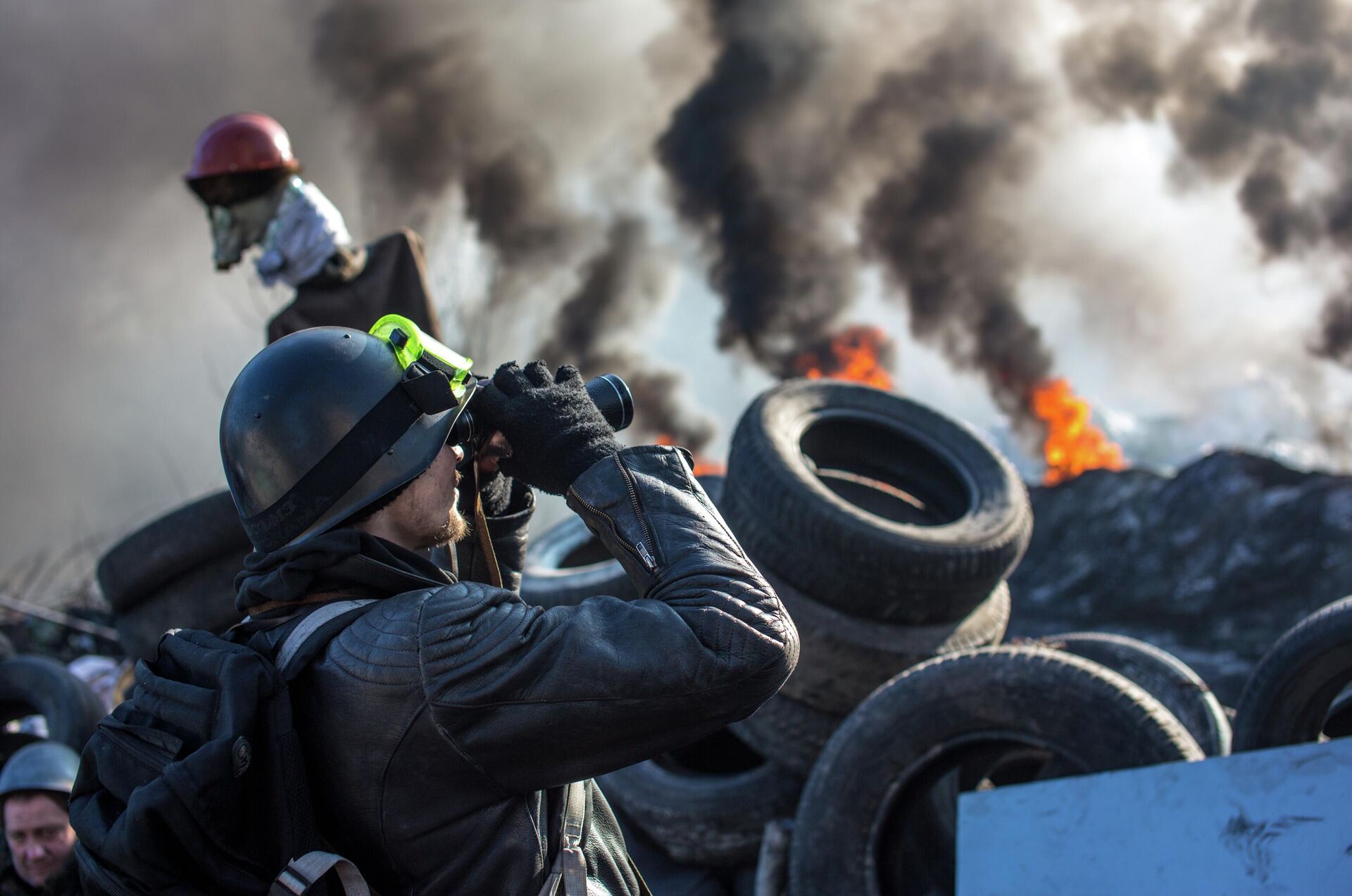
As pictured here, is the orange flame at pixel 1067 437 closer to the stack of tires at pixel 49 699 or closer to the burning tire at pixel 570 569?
the burning tire at pixel 570 569

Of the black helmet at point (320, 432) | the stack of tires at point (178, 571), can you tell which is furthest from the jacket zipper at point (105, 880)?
the stack of tires at point (178, 571)

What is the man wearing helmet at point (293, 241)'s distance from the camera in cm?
457

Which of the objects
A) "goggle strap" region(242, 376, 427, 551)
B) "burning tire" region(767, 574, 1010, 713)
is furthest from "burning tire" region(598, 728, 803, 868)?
"goggle strap" region(242, 376, 427, 551)

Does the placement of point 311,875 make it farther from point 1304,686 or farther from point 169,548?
point 1304,686

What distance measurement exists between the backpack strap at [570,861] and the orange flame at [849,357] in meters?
11.8

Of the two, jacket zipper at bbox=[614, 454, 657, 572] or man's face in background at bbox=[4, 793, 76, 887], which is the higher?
jacket zipper at bbox=[614, 454, 657, 572]

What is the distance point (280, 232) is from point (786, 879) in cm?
348

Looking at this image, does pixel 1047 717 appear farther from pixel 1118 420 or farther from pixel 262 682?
pixel 1118 420

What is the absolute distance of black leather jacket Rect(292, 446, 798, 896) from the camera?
1437 mm

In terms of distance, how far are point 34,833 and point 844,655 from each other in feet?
10.6

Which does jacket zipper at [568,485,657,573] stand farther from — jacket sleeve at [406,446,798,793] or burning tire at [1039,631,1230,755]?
burning tire at [1039,631,1230,755]

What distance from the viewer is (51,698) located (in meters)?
5.23

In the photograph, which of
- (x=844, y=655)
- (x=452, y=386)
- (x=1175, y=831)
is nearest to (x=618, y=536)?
(x=452, y=386)

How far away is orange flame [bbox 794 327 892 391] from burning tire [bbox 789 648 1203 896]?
9.64m
